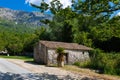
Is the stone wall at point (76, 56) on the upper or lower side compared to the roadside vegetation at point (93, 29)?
lower

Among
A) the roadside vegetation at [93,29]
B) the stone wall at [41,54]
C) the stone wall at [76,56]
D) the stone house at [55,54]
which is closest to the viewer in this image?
the roadside vegetation at [93,29]

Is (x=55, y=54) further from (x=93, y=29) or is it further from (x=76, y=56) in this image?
(x=93, y=29)

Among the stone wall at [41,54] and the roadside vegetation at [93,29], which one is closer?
the roadside vegetation at [93,29]

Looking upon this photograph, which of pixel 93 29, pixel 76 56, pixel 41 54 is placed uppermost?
pixel 93 29

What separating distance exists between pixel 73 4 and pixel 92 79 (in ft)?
23.5

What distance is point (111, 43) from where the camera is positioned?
6050 cm

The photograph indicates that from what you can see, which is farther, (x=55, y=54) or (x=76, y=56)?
(x=76, y=56)

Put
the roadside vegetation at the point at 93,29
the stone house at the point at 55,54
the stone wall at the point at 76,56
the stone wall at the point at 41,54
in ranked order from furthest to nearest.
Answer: the stone wall at the point at 76,56, the stone wall at the point at 41,54, the stone house at the point at 55,54, the roadside vegetation at the point at 93,29

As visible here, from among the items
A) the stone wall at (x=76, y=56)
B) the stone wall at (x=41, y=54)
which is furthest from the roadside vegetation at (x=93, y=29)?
the stone wall at (x=41, y=54)

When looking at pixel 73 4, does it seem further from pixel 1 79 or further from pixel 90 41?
pixel 90 41

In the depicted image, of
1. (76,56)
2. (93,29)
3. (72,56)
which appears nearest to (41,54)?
(72,56)

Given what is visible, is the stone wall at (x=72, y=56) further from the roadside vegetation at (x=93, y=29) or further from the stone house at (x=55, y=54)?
the roadside vegetation at (x=93, y=29)

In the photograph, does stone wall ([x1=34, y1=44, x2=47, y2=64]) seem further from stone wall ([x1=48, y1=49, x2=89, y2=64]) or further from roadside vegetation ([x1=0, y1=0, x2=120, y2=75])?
Result: roadside vegetation ([x1=0, y1=0, x2=120, y2=75])

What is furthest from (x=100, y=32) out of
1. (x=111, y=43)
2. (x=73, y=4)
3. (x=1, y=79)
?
(x=111, y=43)
